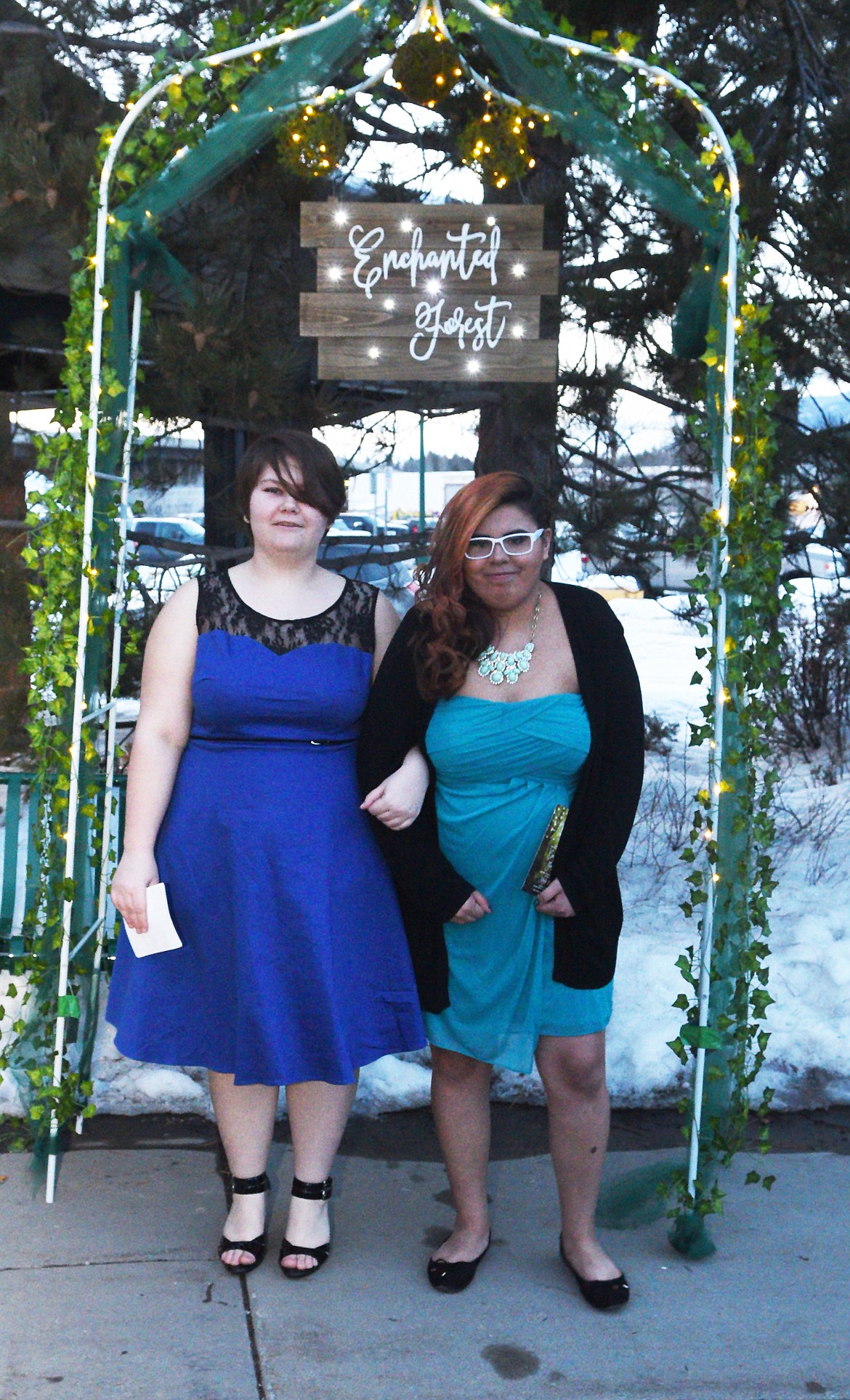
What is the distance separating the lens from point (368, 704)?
9.04 feet

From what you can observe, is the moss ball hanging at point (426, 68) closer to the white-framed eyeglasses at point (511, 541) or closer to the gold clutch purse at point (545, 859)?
the white-framed eyeglasses at point (511, 541)

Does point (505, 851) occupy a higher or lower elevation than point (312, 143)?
lower

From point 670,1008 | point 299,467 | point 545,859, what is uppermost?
point 299,467

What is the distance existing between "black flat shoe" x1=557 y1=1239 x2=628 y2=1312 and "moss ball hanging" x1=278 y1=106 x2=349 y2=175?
117 inches

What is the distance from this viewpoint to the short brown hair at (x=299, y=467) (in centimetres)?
271

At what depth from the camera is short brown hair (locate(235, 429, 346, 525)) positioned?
2.71 metres

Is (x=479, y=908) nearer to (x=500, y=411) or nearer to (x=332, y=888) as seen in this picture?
(x=332, y=888)

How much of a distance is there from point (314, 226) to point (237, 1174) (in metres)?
2.43

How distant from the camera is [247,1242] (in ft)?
9.48

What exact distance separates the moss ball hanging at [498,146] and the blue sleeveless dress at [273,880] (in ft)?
5.71

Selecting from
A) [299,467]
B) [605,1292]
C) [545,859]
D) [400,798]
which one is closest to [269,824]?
[400,798]

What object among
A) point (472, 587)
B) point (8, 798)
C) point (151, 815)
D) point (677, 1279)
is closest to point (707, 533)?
point (472, 587)

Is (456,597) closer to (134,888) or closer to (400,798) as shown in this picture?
(400,798)

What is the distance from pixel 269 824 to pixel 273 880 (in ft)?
0.39
